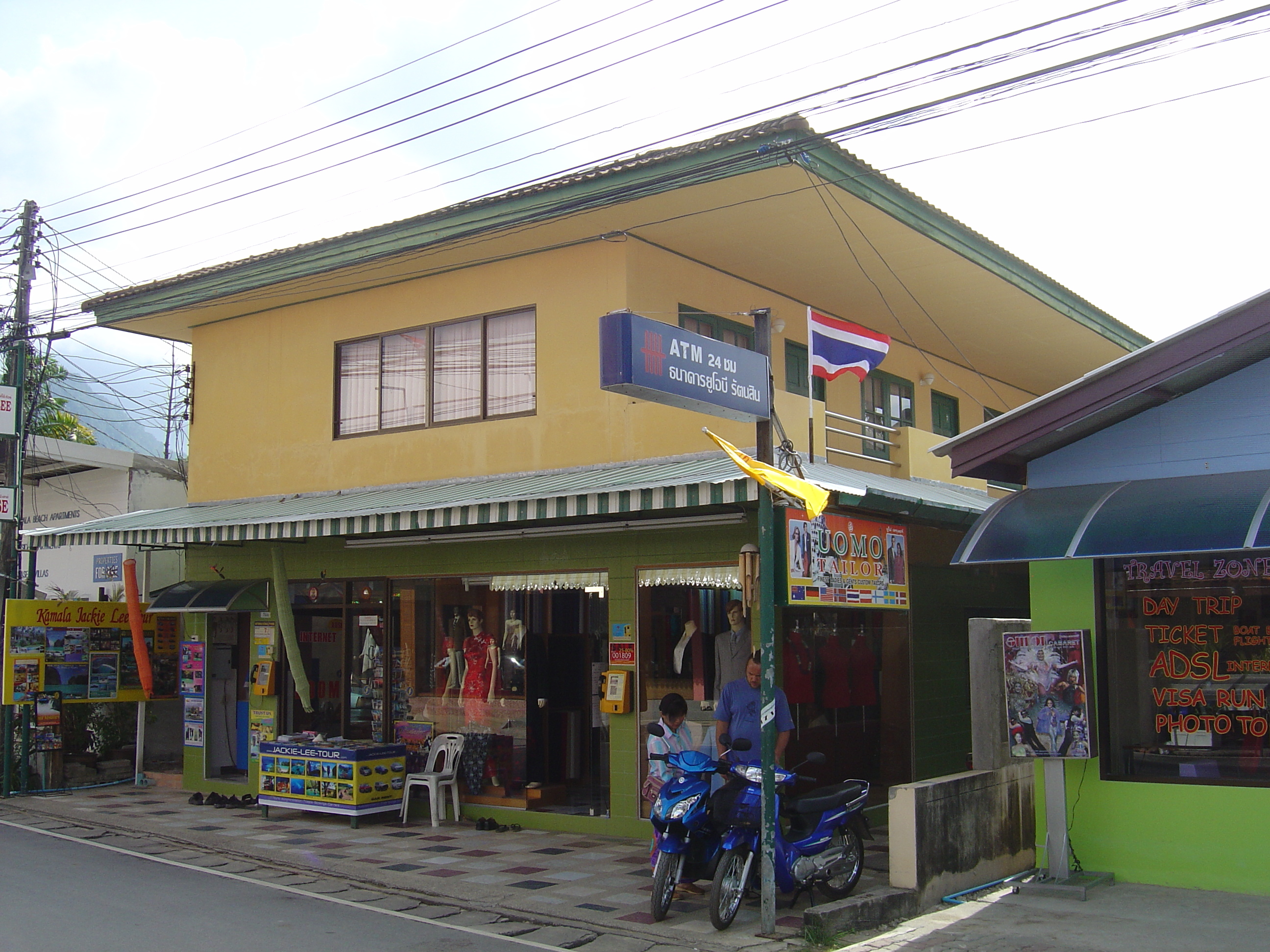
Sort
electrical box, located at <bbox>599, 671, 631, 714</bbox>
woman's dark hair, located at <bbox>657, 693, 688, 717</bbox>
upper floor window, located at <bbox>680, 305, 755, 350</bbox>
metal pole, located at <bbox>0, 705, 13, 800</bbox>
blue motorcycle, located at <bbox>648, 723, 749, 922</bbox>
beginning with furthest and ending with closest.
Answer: metal pole, located at <bbox>0, 705, 13, 800</bbox>
upper floor window, located at <bbox>680, 305, 755, 350</bbox>
electrical box, located at <bbox>599, 671, 631, 714</bbox>
woman's dark hair, located at <bbox>657, 693, 688, 717</bbox>
blue motorcycle, located at <bbox>648, 723, 749, 922</bbox>

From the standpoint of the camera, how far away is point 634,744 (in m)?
11.4

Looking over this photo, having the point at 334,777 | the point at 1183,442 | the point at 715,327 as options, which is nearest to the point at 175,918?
the point at 334,777

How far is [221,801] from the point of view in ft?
45.9

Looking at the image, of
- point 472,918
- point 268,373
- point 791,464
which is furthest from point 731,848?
point 268,373

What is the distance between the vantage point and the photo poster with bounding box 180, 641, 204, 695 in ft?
50.4

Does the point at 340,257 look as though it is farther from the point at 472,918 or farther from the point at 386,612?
the point at 472,918

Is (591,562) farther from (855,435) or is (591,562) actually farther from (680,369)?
(680,369)

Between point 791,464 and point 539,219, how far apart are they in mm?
4796

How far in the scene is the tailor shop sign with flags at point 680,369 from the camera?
22.9ft

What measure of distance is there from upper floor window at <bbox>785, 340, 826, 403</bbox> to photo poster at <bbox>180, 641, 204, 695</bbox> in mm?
8639

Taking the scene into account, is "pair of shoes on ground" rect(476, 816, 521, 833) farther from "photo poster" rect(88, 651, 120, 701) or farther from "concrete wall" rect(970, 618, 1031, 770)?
"photo poster" rect(88, 651, 120, 701)

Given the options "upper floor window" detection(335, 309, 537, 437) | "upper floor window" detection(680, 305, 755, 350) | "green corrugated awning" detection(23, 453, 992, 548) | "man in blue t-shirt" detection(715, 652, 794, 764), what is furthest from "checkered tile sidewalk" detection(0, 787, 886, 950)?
"upper floor window" detection(680, 305, 755, 350)

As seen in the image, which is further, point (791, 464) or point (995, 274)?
point (995, 274)

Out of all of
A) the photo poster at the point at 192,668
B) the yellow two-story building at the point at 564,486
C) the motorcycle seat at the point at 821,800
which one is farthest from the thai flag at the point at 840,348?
the photo poster at the point at 192,668
